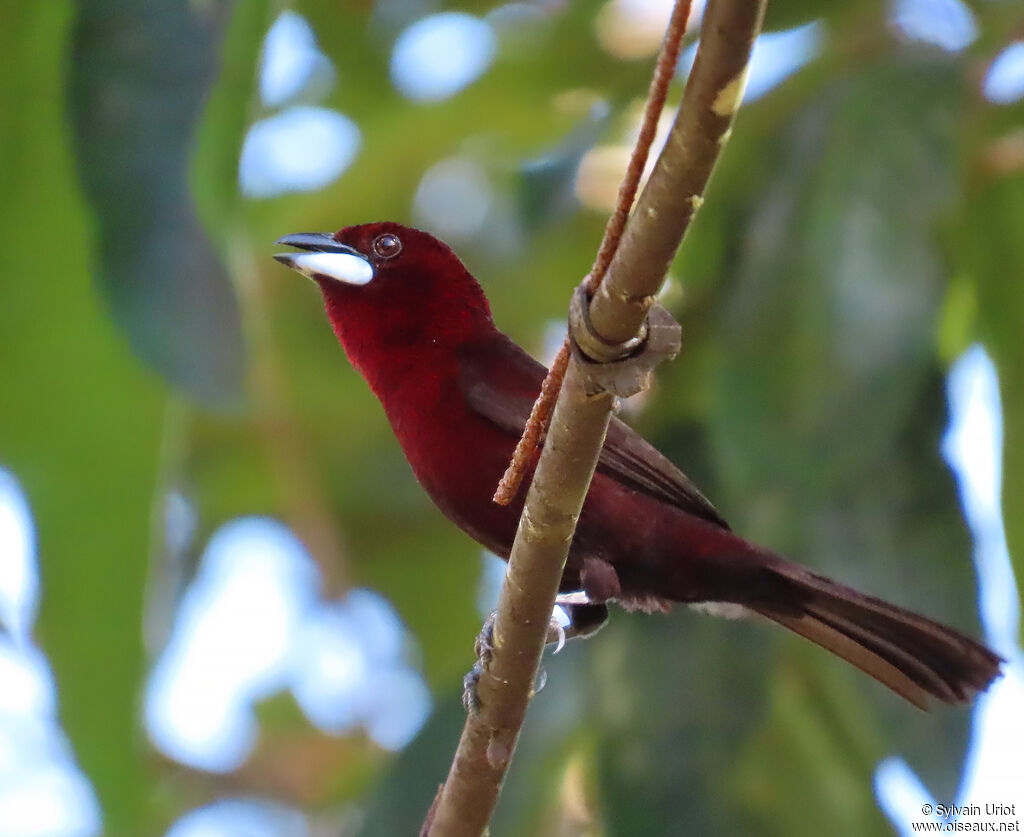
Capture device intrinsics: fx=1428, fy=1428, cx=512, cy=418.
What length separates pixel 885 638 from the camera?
11.4ft

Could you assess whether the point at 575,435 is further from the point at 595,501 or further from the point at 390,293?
the point at 390,293

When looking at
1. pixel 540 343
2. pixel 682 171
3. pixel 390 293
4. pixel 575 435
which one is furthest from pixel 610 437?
pixel 540 343

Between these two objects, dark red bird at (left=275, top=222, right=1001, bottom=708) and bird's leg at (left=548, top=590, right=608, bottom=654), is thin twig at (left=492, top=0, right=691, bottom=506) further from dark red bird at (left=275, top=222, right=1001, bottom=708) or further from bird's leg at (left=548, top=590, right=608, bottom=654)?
bird's leg at (left=548, top=590, right=608, bottom=654)

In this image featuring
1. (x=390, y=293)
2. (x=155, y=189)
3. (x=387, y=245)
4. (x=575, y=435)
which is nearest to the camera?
(x=575, y=435)

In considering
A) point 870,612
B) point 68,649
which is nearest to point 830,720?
point 870,612

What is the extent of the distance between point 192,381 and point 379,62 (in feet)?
10.2

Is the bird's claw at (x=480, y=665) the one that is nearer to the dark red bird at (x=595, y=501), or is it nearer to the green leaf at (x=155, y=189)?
the dark red bird at (x=595, y=501)

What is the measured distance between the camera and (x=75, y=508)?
3684 millimetres

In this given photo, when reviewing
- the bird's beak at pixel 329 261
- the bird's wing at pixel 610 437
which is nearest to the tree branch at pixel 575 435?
the bird's wing at pixel 610 437

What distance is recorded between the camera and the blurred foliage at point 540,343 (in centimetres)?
351

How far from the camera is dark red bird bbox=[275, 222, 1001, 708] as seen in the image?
3.38 metres

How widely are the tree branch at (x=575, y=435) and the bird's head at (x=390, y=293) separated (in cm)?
118

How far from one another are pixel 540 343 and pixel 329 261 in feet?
10.0

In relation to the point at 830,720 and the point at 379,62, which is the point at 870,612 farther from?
the point at 379,62
